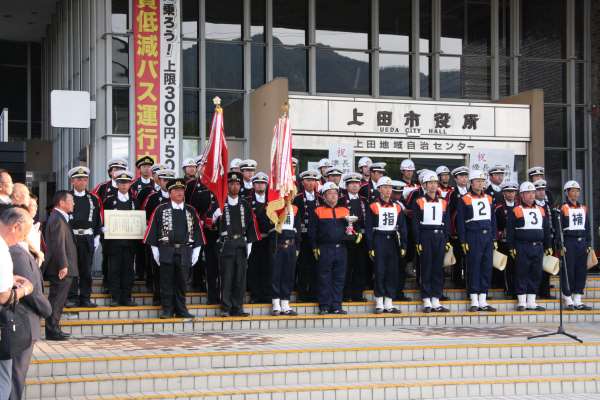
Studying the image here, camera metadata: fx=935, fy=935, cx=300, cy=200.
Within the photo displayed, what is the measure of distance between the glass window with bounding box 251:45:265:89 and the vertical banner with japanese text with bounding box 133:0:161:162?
2.71 meters

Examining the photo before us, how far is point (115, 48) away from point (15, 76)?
1362 cm

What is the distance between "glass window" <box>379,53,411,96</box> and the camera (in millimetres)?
21875

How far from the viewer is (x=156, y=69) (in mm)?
18719

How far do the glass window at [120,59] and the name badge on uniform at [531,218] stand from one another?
860 cm

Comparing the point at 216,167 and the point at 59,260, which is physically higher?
the point at 216,167

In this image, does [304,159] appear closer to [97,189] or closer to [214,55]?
[214,55]

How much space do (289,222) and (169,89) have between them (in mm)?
6364

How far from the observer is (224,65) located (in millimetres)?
20516

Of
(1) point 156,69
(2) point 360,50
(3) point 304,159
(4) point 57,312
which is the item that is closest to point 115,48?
(1) point 156,69

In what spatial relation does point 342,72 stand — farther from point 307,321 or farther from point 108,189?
point 307,321

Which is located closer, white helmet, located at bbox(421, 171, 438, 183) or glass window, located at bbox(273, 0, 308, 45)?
white helmet, located at bbox(421, 171, 438, 183)

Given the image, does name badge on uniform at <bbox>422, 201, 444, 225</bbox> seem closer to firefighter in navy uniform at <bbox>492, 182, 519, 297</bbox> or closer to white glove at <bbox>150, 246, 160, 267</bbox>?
firefighter in navy uniform at <bbox>492, 182, 519, 297</bbox>

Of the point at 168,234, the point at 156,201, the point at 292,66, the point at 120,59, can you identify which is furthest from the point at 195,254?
the point at 292,66

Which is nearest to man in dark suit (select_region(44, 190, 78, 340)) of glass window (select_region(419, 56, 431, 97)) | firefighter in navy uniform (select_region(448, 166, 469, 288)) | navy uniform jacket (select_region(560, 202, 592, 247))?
firefighter in navy uniform (select_region(448, 166, 469, 288))
